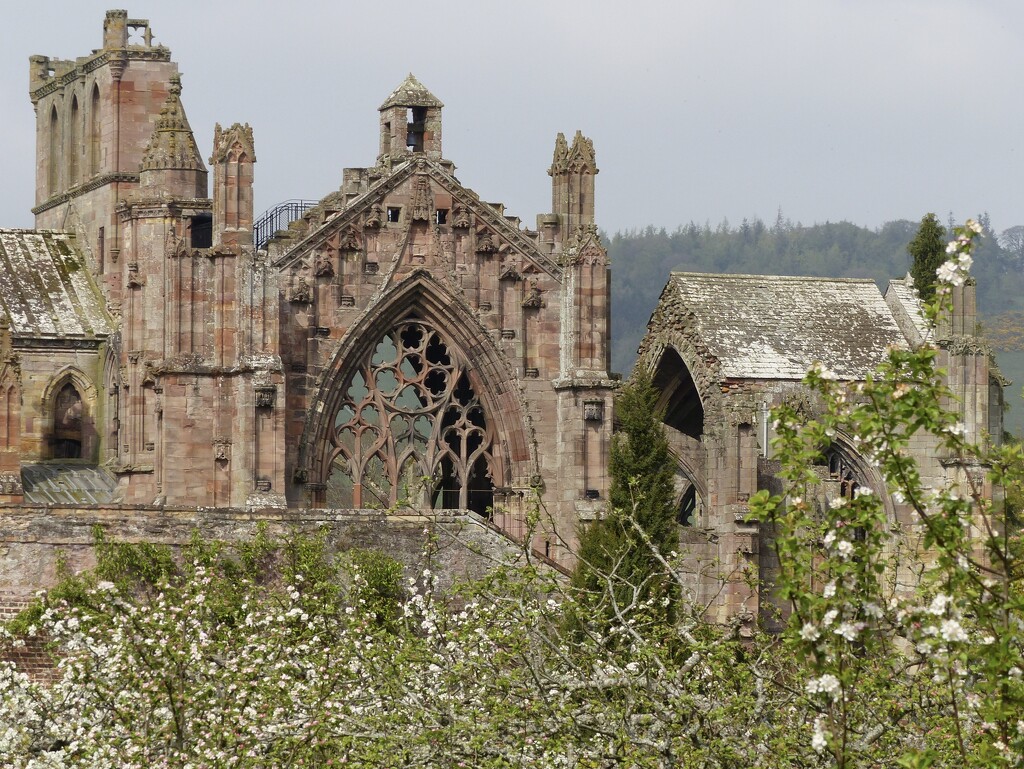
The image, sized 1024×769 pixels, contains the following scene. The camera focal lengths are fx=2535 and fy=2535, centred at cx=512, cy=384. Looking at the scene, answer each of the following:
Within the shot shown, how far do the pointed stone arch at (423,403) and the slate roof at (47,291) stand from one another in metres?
13.8

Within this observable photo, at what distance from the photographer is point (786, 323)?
213 ft

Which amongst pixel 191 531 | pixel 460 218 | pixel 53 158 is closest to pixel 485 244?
pixel 460 218

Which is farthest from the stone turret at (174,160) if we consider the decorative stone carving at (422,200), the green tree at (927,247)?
the green tree at (927,247)

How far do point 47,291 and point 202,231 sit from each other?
31.1ft

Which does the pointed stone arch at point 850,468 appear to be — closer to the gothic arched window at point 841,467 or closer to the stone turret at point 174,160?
the gothic arched window at point 841,467

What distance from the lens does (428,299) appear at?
56969 millimetres

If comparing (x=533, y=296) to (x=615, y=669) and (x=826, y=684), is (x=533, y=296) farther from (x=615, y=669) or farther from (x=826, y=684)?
(x=826, y=684)

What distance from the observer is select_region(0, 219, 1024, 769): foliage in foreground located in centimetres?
1994

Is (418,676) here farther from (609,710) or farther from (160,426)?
(160,426)

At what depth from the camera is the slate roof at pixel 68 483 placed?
2483 inches

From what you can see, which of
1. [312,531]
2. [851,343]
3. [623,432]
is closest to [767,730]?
[312,531]

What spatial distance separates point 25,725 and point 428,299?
88.1 ft

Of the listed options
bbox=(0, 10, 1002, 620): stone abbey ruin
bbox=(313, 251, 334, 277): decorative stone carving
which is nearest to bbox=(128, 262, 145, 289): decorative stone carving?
bbox=(0, 10, 1002, 620): stone abbey ruin

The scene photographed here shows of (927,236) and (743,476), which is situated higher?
(927,236)
